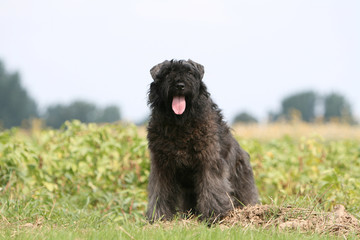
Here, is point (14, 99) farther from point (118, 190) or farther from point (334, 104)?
point (118, 190)

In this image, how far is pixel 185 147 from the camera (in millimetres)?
5066

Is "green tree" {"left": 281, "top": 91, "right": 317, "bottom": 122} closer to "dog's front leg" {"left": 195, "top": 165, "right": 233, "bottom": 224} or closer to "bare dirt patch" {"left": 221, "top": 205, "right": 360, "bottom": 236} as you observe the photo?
"dog's front leg" {"left": 195, "top": 165, "right": 233, "bottom": 224}

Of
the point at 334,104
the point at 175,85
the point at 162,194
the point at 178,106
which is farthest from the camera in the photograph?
the point at 334,104

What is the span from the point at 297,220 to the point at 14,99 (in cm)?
5311

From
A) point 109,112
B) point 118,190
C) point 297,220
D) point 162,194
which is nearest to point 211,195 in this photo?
point 162,194

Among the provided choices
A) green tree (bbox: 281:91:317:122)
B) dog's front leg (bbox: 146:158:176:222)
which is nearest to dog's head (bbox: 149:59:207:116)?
dog's front leg (bbox: 146:158:176:222)

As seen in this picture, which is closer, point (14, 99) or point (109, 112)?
point (14, 99)

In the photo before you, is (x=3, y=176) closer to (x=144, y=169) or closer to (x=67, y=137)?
(x=67, y=137)

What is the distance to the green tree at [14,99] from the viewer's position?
170 ft

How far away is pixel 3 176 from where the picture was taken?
6.57 metres

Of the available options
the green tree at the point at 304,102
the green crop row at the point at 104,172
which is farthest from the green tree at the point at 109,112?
the green crop row at the point at 104,172

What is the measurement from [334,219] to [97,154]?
4.52m

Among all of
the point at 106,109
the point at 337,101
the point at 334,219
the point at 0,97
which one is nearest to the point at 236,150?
the point at 334,219

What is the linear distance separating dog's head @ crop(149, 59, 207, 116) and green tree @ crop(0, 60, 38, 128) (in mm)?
49664
